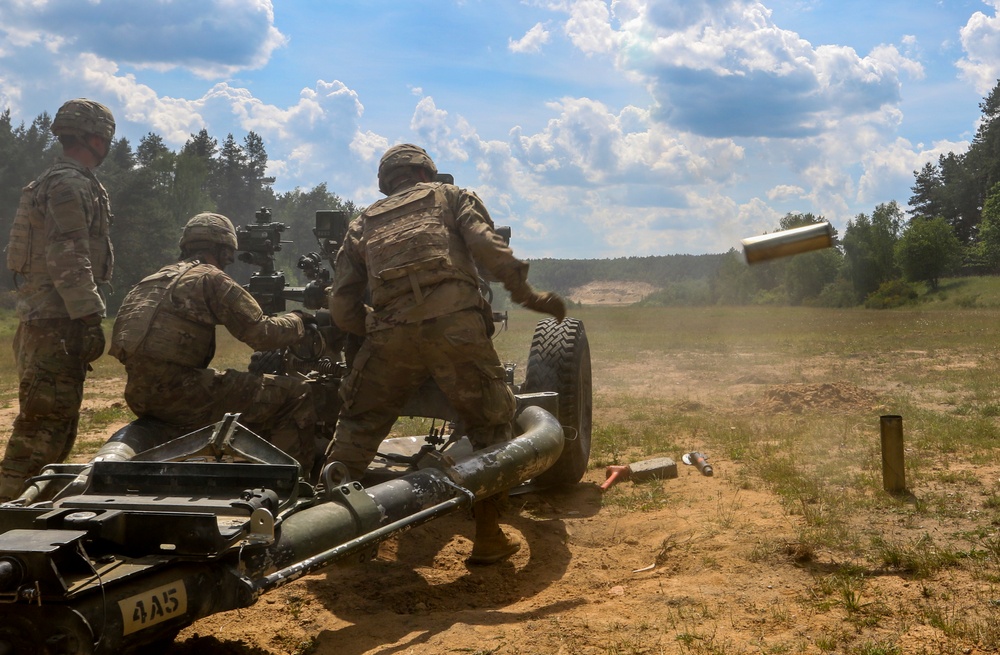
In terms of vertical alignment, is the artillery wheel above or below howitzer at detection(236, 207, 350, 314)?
below

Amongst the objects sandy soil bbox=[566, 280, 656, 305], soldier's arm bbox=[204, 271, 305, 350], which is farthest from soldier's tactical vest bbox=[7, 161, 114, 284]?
sandy soil bbox=[566, 280, 656, 305]

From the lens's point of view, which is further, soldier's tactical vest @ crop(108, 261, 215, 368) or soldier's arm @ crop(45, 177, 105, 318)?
soldier's arm @ crop(45, 177, 105, 318)

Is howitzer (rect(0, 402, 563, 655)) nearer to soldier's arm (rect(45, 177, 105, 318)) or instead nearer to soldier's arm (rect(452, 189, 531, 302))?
soldier's arm (rect(452, 189, 531, 302))

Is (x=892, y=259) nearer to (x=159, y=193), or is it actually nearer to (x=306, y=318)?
(x=159, y=193)

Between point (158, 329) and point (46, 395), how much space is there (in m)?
0.82

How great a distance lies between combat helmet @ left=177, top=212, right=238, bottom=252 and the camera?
5910mm

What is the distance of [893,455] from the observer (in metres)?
5.80

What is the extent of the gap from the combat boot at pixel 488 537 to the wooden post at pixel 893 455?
248 cm

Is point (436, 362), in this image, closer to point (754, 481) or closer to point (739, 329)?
point (754, 481)

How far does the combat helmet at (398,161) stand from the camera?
218 inches

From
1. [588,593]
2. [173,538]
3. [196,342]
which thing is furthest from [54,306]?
[588,593]

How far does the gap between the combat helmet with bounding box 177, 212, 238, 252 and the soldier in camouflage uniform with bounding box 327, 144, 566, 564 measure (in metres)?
1.04

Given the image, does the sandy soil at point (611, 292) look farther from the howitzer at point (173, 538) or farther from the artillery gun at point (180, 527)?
the howitzer at point (173, 538)

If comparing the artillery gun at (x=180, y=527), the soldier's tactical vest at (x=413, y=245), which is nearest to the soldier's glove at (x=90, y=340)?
the artillery gun at (x=180, y=527)
